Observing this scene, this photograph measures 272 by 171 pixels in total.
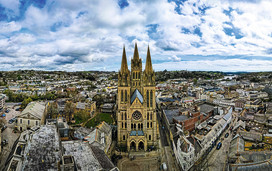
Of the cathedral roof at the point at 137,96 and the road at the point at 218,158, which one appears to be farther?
the cathedral roof at the point at 137,96

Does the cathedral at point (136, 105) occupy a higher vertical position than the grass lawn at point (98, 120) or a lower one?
higher

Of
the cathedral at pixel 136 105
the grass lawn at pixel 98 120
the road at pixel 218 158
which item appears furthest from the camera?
the grass lawn at pixel 98 120

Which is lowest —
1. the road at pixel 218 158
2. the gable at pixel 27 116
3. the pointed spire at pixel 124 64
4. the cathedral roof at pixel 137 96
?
the road at pixel 218 158

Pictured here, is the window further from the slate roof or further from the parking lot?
the parking lot

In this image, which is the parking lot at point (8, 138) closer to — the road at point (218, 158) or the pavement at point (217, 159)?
the pavement at point (217, 159)

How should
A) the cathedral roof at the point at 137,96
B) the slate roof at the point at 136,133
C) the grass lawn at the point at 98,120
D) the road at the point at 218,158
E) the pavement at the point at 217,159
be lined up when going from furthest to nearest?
the grass lawn at the point at 98,120 → the cathedral roof at the point at 137,96 → the slate roof at the point at 136,133 → the road at the point at 218,158 → the pavement at the point at 217,159

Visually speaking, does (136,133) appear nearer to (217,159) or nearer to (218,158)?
(217,159)

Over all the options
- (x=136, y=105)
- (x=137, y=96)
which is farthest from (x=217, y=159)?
(x=137, y=96)

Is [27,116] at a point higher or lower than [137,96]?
lower

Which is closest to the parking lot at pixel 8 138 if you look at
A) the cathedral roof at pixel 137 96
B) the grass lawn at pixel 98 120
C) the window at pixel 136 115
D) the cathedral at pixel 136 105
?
the grass lawn at pixel 98 120
